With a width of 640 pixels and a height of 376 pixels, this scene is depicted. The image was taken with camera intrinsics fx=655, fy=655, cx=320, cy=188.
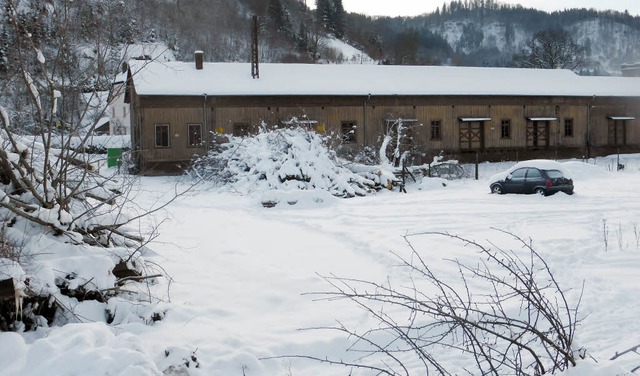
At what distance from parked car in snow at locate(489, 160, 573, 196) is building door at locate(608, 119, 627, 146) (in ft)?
71.1

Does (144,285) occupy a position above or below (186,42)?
below

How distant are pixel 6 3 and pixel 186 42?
88.0m

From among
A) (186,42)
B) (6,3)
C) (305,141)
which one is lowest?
(305,141)

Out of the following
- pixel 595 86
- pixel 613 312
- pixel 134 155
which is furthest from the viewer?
pixel 595 86

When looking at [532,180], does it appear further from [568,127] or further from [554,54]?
[554,54]

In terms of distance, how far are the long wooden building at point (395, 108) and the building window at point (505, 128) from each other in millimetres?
57

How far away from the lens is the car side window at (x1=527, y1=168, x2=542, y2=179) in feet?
66.4

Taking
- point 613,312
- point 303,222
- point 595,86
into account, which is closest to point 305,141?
point 303,222

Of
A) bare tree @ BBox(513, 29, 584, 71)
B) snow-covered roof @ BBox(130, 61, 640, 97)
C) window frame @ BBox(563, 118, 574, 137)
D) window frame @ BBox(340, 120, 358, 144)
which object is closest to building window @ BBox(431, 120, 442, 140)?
snow-covered roof @ BBox(130, 61, 640, 97)

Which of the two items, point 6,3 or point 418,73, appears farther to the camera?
point 418,73

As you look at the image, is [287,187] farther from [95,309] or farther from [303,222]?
[95,309]

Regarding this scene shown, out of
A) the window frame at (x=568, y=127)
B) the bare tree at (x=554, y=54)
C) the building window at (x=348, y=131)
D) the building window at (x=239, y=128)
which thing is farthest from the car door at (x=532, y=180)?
the bare tree at (x=554, y=54)

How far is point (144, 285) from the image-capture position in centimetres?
861

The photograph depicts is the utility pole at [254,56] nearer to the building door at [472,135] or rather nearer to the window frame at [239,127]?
the window frame at [239,127]
